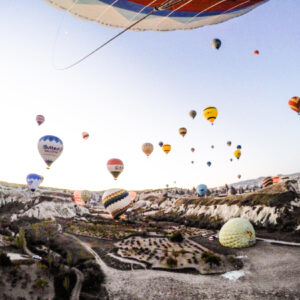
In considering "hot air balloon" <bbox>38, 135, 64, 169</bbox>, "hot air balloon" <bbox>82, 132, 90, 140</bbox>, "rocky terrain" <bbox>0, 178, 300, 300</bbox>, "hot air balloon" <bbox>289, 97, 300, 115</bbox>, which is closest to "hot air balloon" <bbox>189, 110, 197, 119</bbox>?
"hot air balloon" <bbox>289, 97, 300, 115</bbox>

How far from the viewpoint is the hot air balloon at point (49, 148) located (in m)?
26.2

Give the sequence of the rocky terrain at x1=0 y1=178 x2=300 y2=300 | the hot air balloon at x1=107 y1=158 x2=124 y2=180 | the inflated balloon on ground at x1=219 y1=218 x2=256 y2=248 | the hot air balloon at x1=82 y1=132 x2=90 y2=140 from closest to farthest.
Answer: the rocky terrain at x1=0 y1=178 x2=300 y2=300 → the inflated balloon on ground at x1=219 y1=218 x2=256 y2=248 → the hot air balloon at x1=107 y1=158 x2=124 y2=180 → the hot air balloon at x1=82 y1=132 x2=90 y2=140

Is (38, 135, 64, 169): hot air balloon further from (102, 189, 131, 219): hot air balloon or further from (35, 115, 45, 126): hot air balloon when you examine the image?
(102, 189, 131, 219): hot air balloon

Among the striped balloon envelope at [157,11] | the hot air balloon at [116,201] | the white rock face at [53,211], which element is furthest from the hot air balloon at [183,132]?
the white rock face at [53,211]

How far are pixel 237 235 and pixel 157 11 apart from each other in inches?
774

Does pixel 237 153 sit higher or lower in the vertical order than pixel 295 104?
lower

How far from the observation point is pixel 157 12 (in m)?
9.13

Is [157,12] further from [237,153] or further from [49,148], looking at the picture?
[237,153]

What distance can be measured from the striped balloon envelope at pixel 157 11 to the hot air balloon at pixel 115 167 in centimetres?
2370

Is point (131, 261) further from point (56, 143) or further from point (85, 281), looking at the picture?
point (56, 143)

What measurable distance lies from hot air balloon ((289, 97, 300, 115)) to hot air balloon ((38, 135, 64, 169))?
97.8 ft

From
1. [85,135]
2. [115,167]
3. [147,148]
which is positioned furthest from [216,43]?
[85,135]

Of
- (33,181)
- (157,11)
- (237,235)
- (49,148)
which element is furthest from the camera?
(33,181)

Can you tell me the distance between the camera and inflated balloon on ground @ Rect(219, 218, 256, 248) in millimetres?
20500
